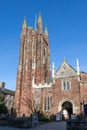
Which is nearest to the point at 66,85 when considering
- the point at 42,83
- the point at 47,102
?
the point at 47,102

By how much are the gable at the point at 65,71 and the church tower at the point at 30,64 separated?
6981mm

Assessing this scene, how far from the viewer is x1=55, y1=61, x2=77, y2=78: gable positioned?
42938mm

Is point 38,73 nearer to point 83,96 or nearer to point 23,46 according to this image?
point 23,46

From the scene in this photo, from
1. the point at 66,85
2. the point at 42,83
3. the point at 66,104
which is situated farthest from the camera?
the point at 42,83

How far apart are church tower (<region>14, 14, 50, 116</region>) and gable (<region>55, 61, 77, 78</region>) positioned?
22.9ft

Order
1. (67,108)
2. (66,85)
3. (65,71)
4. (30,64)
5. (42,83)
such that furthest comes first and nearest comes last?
(30,64)
(42,83)
(65,71)
(67,108)
(66,85)

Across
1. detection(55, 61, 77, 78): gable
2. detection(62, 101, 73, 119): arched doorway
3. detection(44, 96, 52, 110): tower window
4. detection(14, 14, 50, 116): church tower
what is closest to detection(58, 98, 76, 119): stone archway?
detection(62, 101, 73, 119): arched doorway

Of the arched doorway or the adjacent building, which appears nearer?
the adjacent building

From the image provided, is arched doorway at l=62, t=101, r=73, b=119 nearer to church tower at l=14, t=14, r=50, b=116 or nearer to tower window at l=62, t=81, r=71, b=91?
tower window at l=62, t=81, r=71, b=91

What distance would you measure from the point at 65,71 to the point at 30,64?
1227 cm

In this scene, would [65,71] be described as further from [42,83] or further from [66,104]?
[66,104]

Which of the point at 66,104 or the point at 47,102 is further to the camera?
the point at 47,102

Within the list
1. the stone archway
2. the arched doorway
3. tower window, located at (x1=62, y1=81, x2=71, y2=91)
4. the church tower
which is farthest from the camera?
the church tower

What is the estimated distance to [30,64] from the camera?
5247 centimetres
